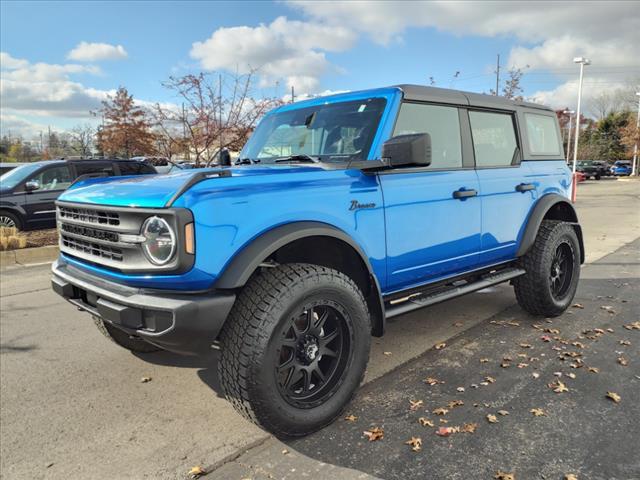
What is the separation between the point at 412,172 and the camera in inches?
135

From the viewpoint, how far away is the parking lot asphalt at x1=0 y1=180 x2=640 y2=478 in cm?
264

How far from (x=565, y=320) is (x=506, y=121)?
81.5 inches

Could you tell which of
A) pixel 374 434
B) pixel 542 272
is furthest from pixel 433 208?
pixel 542 272

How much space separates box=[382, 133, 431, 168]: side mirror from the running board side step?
3.39 ft

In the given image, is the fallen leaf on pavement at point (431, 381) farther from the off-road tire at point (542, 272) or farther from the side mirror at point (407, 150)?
the off-road tire at point (542, 272)

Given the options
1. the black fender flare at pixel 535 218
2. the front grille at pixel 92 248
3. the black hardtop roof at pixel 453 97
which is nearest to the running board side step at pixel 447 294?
the black fender flare at pixel 535 218

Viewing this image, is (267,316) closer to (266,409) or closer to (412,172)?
(266,409)

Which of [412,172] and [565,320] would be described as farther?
[565,320]

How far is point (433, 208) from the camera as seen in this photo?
11.7ft

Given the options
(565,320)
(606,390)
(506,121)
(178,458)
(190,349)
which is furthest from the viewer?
(565,320)

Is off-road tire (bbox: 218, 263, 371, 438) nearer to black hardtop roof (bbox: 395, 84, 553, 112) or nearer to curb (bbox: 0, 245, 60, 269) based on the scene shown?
black hardtop roof (bbox: 395, 84, 553, 112)

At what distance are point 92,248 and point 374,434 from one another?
199 centimetres

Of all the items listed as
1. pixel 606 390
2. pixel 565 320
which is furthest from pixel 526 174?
pixel 606 390

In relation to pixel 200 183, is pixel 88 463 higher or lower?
lower
